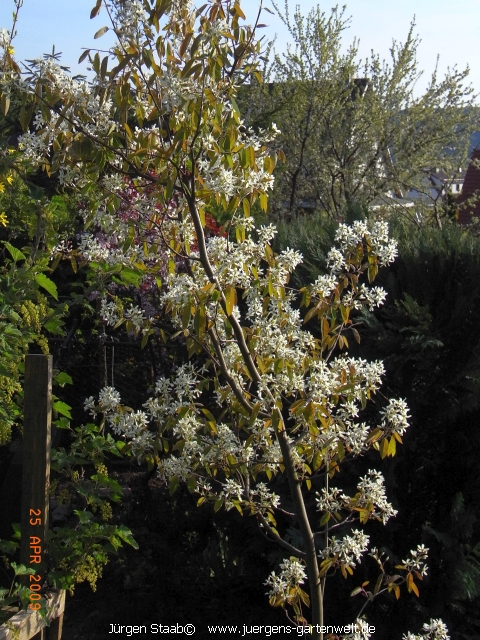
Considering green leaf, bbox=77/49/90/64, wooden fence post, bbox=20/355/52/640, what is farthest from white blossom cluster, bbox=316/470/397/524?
green leaf, bbox=77/49/90/64

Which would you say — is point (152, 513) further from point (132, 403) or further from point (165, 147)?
point (165, 147)

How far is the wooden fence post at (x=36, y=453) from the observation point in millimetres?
2795

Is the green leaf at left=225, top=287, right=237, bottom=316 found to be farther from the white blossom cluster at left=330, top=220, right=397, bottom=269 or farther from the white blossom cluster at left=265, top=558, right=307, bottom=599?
the white blossom cluster at left=265, top=558, right=307, bottom=599

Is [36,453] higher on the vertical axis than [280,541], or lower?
higher

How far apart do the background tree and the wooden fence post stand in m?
7.15

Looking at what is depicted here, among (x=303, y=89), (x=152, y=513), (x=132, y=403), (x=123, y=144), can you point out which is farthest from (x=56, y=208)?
(x=303, y=89)

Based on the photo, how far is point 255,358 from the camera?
2.47m

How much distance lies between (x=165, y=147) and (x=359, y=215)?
198 cm

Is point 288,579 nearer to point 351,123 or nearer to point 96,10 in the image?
point 96,10

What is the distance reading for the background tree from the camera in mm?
9766

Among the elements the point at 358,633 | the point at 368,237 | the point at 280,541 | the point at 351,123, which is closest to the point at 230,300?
the point at 368,237

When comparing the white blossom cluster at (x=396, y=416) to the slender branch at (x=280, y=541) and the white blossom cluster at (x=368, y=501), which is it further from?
the slender branch at (x=280, y=541)

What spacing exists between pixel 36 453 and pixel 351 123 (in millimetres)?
7983

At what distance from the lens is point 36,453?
Result: 9.20 feet
